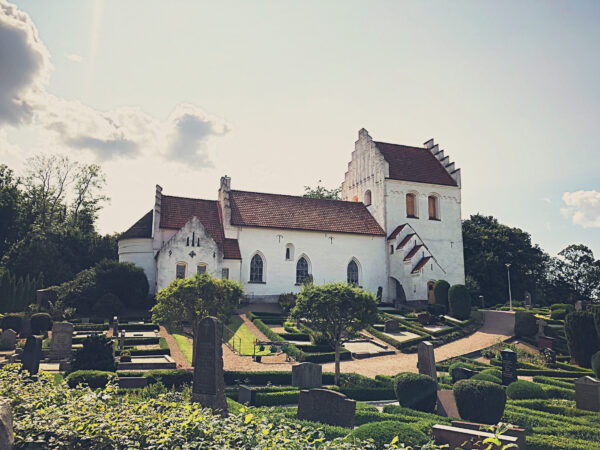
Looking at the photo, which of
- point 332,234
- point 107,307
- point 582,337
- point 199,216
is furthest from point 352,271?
point 107,307

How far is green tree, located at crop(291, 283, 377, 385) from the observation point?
1860 centimetres

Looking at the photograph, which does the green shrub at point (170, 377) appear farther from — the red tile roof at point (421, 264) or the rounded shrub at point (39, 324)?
the red tile roof at point (421, 264)

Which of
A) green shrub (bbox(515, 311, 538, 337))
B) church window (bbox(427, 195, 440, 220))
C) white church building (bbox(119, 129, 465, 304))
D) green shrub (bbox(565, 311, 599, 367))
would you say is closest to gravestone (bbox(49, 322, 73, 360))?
white church building (bbox(119, 129, 465, 304))

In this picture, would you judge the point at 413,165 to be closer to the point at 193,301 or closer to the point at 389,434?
the point at 193,301

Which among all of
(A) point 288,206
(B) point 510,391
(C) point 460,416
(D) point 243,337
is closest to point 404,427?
(C) point 460,416

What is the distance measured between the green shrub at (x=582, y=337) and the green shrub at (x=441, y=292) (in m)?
11.9

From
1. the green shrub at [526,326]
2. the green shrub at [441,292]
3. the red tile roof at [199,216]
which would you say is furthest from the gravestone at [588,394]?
the red tile roof at [199,216]

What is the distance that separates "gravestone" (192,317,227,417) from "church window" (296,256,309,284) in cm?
2557

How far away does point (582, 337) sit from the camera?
23.6m

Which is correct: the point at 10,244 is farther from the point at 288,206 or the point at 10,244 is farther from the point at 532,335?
the point at 532,335

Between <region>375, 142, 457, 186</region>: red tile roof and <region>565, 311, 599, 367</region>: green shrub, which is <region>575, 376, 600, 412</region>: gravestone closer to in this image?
<region>565, 311, 599, 367</region>: green shrub

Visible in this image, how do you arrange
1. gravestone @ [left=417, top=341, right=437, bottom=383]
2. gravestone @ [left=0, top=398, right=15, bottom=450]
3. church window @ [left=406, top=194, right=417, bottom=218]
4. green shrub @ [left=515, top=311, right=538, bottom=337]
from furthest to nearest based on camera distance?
church window @ [left=406, top=194, right=417, bottom=218]
green shrub @ [left=515, top=311, right=538, bottom=337]
gravestone @ [left=417, top=341, right=437, bottom=383]
gravestone @ [left=0, top=398, right=15, bottom=450]

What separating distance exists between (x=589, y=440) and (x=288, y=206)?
30.9 meters

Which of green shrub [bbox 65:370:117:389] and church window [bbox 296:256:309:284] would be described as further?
church window [bbox 296:256:309:284]
